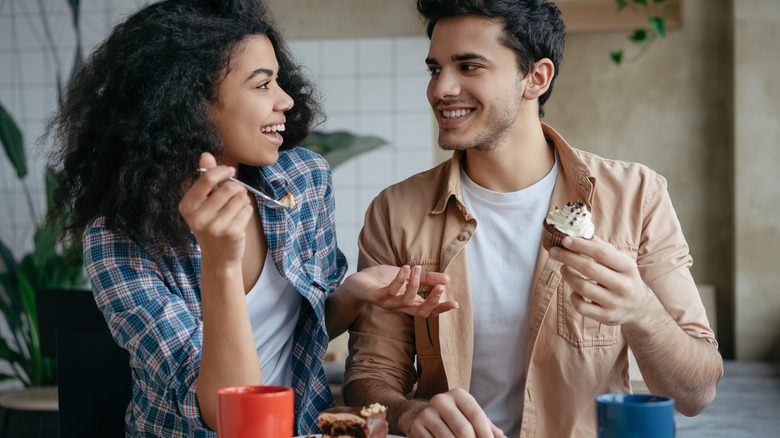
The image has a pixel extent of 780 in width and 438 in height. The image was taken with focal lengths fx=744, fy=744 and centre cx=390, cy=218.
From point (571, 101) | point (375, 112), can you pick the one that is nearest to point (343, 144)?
point (375, 112)

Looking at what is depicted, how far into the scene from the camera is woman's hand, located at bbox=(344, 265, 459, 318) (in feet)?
4.33

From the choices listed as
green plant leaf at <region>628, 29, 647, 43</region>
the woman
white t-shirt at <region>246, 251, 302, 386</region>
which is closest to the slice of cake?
the woman

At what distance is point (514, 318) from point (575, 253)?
484 mm

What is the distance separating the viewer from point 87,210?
1.44 m

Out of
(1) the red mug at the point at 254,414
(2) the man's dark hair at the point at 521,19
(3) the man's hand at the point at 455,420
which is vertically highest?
(2) the man's dark hair at the point at 521,19

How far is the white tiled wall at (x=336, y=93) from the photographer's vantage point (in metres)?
4.53

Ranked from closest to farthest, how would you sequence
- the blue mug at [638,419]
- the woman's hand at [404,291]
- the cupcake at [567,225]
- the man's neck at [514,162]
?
the blue mug at [638,419] < the cupcake at [567,225] < the woman's hand at [404,291] < the man's neck at [514,162]

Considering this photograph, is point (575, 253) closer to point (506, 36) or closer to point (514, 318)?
point (514, 318)

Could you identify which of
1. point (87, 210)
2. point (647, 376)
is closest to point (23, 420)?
point (87, 210)

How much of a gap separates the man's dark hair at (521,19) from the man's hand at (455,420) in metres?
0.90

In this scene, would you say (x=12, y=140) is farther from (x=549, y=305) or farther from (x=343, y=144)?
(x=549, y=305)

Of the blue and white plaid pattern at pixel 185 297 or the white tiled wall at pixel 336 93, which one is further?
the white tiled wall at pixel 336 93

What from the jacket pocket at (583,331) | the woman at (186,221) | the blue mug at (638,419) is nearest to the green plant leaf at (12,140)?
the woman at (186,221)

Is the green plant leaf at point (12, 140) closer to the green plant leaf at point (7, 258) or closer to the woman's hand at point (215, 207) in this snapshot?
the green plant leaf at point (7, 258)
